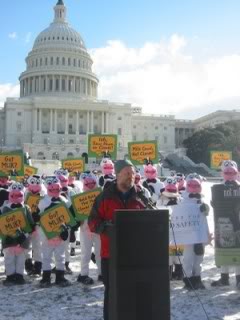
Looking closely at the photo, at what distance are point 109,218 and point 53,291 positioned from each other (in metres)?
2.56

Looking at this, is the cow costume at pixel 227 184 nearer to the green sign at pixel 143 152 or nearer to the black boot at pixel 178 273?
the black boot at pixel 178 273

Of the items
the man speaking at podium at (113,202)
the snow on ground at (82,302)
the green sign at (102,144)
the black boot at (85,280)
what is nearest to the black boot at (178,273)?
the snow on ground at (82,302)

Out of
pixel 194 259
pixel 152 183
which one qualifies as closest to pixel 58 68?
pixel 152 183

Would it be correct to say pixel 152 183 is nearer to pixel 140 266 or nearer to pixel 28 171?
pixel 28 171

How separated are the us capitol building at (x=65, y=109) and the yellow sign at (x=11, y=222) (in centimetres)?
6900

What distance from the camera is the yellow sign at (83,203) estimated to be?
7.65 metres

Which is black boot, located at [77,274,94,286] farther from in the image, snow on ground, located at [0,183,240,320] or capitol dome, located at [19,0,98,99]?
capitol dome, located at [19,0,98,99]

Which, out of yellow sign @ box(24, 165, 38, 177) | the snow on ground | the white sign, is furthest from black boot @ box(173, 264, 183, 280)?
yellow sign @ box(24, 165, 38, 177)

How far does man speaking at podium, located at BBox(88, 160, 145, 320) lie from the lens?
4723 mm

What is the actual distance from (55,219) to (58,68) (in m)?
83.6

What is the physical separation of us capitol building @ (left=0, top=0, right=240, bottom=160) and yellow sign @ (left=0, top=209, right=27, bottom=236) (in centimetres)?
6900

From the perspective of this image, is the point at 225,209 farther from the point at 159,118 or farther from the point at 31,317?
the point at 159,118

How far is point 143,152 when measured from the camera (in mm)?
12531

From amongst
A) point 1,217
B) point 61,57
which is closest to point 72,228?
point 1,217
